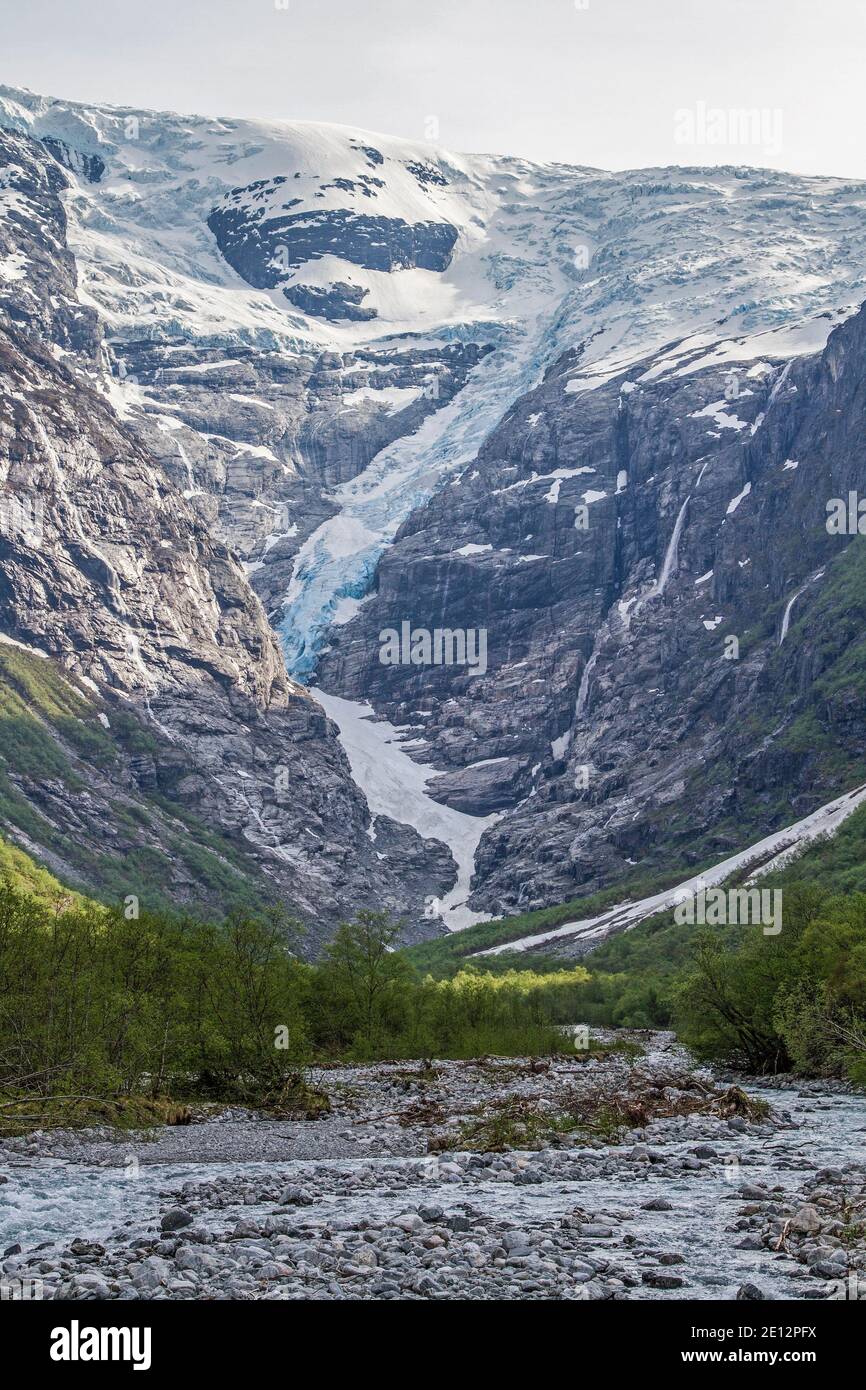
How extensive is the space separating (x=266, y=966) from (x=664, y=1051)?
42654 mm

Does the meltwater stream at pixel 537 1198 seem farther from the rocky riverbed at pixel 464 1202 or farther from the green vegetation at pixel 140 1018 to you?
the green vegetation at pixel 140 1018

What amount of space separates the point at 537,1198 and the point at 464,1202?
2.09 meters

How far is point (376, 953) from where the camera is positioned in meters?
80.2

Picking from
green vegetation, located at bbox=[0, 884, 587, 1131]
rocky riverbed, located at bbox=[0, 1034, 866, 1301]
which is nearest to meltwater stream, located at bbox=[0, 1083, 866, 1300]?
rocky riverbed, located at bbox=[0, 1034, 866, 1301]

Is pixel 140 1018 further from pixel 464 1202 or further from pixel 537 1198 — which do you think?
pixel 464 1202

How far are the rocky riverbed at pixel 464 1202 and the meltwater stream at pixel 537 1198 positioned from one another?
0.10 metres

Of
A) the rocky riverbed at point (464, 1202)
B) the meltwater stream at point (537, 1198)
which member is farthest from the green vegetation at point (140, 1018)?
the meltwater stream at point (537, 1198)

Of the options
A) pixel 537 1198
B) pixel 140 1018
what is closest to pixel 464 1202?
pixel 537 1198

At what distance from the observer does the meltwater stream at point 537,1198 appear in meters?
21.9

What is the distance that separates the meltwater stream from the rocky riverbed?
0.10m

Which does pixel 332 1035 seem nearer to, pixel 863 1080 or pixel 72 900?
pixel 863 1080

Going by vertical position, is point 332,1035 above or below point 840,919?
below
